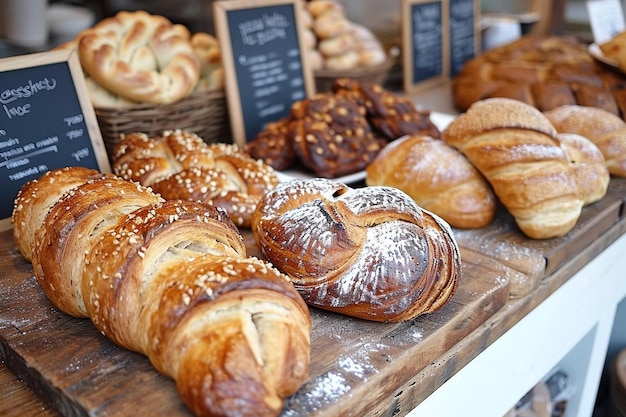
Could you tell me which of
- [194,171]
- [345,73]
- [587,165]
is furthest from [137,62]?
[587,165]

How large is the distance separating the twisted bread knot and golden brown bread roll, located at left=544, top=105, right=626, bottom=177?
1.44m

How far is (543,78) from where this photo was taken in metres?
3.06

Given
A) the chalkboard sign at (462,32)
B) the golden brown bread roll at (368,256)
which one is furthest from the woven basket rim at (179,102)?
the chalkboard sign at (462,32)

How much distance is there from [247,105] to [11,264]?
1.13 meters

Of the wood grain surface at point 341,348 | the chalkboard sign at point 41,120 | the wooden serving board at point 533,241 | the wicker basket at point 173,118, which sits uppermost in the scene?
the chalkboard sign at point 41,120

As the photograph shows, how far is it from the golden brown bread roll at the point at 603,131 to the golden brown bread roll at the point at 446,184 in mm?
573

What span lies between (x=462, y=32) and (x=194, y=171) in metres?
2.48

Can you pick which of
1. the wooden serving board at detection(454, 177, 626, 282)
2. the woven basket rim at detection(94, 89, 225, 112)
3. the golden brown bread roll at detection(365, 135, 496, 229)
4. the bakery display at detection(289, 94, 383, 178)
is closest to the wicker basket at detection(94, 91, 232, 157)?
the woven basket rim at detection(94, 89, 225, 112)

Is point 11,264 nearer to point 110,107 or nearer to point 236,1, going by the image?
point 110,107

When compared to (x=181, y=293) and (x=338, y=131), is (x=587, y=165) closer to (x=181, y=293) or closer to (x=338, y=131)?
(x=338, y=131)

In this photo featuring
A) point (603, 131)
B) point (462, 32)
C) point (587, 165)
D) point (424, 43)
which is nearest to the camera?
point (587, 165)

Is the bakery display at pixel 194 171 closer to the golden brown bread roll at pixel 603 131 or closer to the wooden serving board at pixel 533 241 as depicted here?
the wooden serving board at pixel 533 241

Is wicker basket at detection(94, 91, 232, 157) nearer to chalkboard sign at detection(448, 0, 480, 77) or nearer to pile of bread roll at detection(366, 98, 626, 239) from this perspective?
pile of bread roll at detection(366, 98, 626, 239)

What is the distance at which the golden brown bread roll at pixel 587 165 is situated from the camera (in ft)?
6.53
